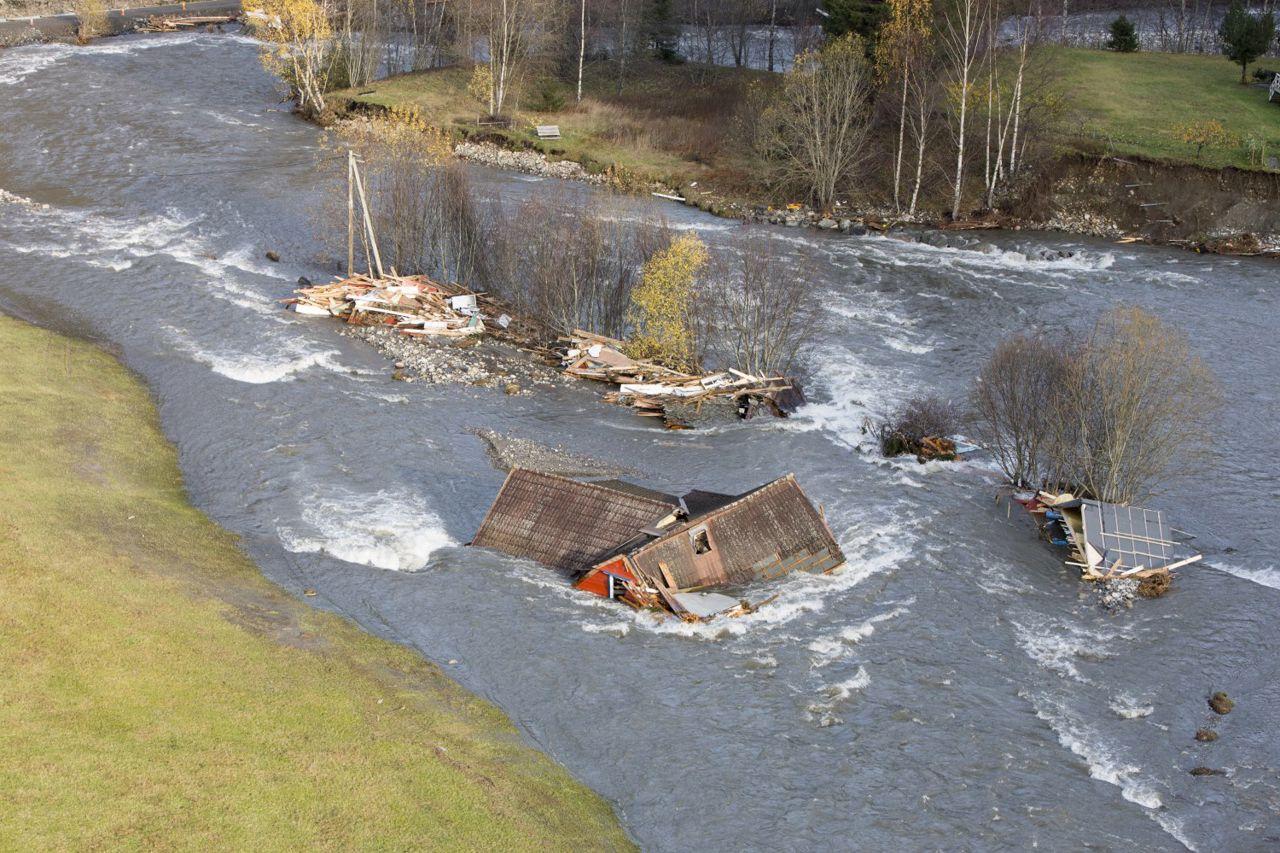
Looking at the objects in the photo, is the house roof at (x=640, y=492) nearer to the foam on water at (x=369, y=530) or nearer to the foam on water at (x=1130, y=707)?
the foam on water at (x=369, y=530)

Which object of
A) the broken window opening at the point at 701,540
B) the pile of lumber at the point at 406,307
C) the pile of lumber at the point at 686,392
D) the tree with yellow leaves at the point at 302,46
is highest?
the tree with yellow leaves at the point at 302,46

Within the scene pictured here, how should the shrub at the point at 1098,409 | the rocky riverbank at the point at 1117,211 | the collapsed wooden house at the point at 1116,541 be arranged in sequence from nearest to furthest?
the collapsed wooden house at the point at 1116,541, the shrub at the point at 1098,409, the rocky riverbank at the point at 1117,211

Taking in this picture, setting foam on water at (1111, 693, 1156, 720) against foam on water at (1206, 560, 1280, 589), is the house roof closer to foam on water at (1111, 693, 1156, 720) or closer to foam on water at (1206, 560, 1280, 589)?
foam on water at (1111, 693, 1156, 720)

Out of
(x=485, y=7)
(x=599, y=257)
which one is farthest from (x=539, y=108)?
(x=599, y=257)

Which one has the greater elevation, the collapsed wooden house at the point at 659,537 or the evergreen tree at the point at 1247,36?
the evergreen tree at the point at 1247,36

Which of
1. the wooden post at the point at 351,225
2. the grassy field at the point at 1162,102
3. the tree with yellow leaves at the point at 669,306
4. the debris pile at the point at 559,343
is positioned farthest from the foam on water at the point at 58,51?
the grassy field at the point at 1162,102

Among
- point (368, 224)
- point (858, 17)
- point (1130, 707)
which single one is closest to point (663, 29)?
point (858, 17)

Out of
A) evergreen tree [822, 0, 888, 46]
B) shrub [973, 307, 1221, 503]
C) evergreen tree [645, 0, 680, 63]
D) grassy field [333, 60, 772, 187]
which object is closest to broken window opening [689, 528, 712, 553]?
shrub [973, 307, 1221, 503]
